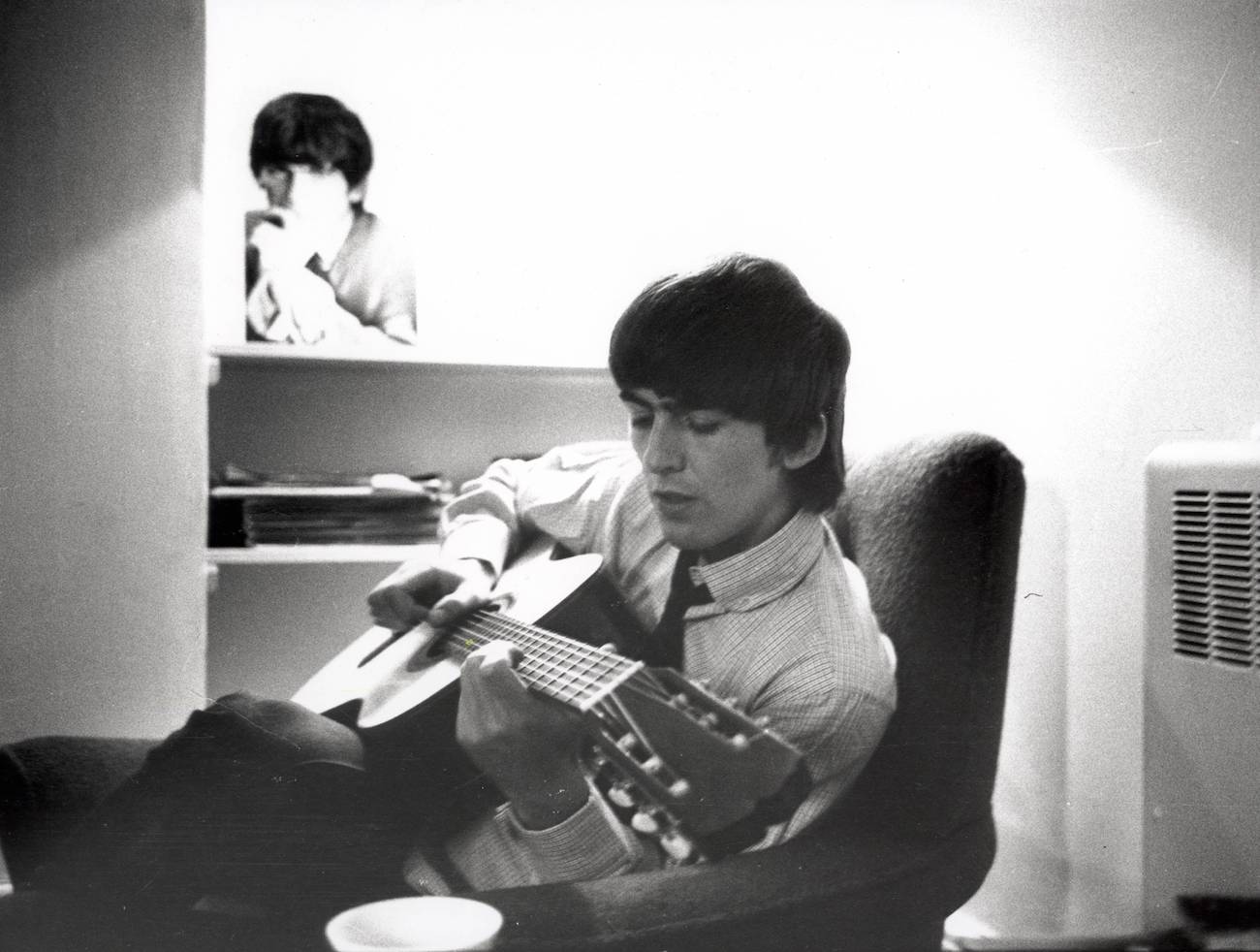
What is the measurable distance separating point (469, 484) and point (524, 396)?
12 cm

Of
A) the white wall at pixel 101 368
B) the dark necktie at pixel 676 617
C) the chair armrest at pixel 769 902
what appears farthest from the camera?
the white wall at pixel 101 368

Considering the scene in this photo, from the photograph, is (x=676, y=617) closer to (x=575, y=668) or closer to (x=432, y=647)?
(x=575, y=668)

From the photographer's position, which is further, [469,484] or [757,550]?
[469,484]

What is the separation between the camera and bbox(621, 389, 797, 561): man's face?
1.02 metres

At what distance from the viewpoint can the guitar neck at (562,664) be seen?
0.96 metres

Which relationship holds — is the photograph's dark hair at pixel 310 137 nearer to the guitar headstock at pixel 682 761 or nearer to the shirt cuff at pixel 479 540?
the shirt cuff at pixel 479 540

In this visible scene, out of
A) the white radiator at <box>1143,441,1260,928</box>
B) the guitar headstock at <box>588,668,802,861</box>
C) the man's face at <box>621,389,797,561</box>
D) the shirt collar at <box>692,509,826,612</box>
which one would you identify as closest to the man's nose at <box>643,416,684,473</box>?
the man's face at <box>621,389,797,561</box>

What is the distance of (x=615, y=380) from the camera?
3.60ft

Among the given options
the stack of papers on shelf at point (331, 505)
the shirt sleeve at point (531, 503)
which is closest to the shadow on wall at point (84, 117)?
the stack of papers on shelf at point (331, 505)

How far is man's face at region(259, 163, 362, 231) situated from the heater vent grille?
96 centimetres

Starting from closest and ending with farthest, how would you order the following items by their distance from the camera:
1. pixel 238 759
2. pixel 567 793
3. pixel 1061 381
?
pixel 567 793 → pixel 238 759 → pixel 1061 381

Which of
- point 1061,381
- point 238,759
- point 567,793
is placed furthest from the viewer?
point 1061,381

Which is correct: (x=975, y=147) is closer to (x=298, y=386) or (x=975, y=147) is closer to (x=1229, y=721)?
(x=1229, y=721)

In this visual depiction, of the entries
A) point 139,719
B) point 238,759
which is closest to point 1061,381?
point 238,759
